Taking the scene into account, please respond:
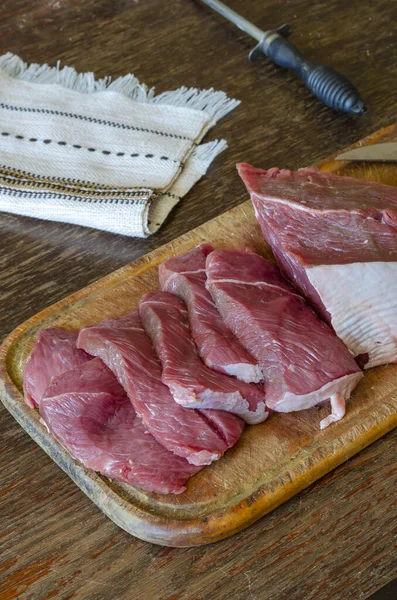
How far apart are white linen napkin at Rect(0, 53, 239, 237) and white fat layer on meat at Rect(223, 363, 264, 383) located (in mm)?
973

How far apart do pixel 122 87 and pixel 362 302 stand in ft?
6.33

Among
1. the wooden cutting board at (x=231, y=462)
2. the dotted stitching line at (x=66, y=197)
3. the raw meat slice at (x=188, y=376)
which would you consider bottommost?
the wooden cutting board at (x=231, y=462)

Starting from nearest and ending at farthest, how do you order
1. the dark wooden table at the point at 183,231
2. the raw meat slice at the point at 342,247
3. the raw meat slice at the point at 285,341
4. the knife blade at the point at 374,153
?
the dark wooden table at the point at 183,231
the raw meat slice at the point at 285,341
the raw meat slice at the point at 342,247
the knife blade at the point at 374,153

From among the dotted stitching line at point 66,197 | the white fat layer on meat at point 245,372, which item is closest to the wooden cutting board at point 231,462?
the white fat layer on meat at point 245,372

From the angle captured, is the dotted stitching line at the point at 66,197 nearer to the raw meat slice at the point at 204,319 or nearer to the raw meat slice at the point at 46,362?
the raw meat slice at the point at 204,319

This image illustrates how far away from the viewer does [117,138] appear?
3.53 metres

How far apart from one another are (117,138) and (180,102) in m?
0.42

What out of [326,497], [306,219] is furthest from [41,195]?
[326,497]

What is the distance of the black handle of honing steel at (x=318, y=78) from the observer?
3.53 meters

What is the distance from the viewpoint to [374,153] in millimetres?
3182

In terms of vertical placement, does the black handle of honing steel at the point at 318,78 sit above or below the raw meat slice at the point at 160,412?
above

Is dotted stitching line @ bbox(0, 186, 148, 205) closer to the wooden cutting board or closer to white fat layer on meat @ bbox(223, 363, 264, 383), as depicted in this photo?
the wooden cutting board

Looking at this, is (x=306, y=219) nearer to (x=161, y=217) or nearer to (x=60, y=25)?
(x=161, y=217)

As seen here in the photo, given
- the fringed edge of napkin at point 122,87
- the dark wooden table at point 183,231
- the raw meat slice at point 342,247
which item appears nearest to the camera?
the dark wooden table at point 183,231
